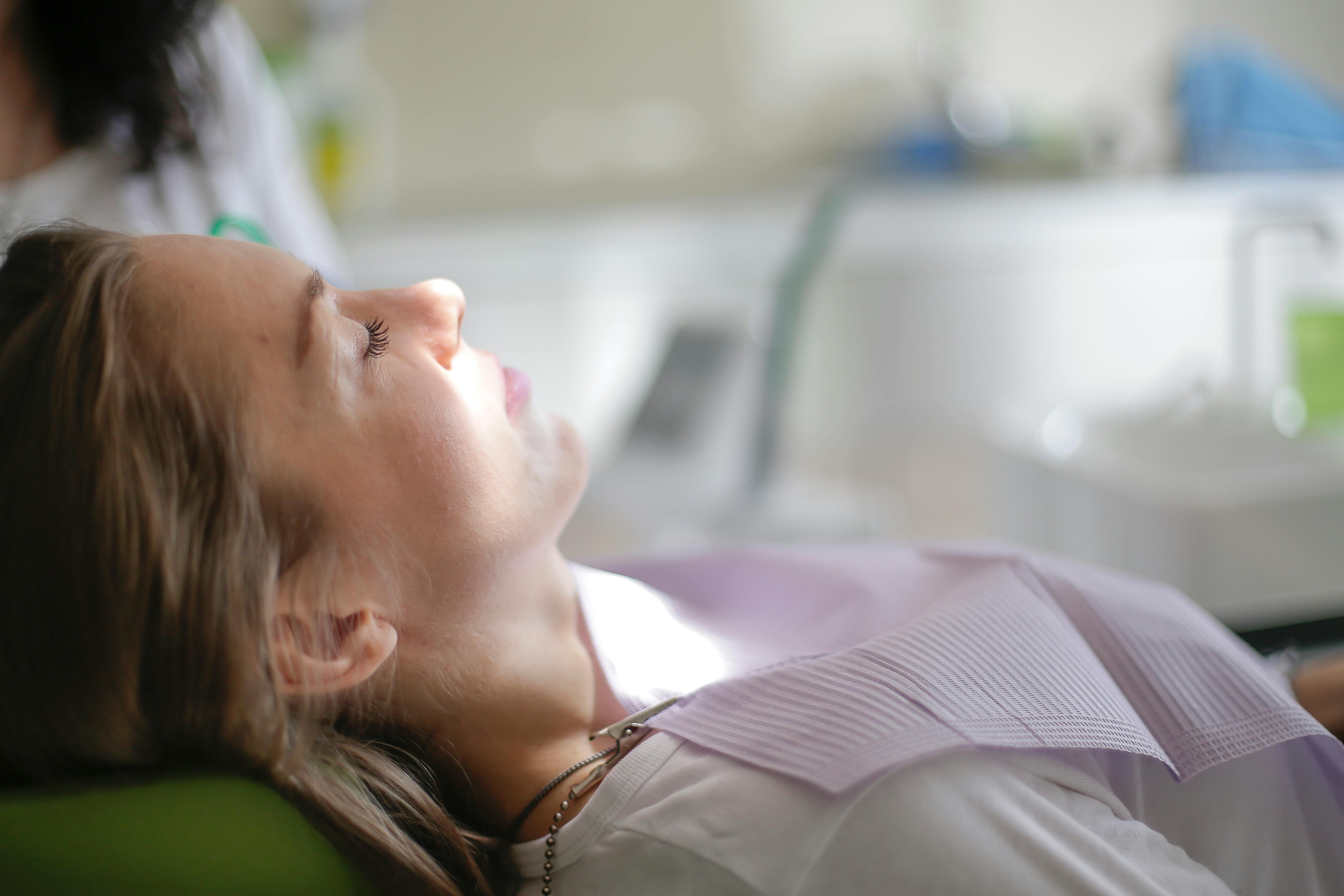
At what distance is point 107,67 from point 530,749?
0.65 meters

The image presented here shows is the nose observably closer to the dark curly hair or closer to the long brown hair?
the long brown hair

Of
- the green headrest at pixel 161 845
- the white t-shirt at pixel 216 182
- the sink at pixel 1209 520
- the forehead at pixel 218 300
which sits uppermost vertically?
the white t-shirt at pixel 216 182

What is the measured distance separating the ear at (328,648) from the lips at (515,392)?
0.14m

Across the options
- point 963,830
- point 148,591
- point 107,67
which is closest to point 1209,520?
point 963,830

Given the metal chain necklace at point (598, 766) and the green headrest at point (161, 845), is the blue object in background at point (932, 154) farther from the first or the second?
the green headrest at point (161, 845)

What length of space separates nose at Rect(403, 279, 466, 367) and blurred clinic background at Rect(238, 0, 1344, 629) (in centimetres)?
102

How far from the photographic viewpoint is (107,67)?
31.4 inches

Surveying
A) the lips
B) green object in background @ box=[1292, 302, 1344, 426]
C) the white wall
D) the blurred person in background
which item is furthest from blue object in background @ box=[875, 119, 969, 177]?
the lips

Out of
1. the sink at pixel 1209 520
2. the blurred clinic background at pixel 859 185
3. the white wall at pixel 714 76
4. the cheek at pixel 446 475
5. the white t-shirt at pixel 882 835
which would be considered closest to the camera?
the white t-shirt at pixel 882 835

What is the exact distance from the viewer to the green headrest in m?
0.41

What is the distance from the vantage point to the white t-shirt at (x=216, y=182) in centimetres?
73

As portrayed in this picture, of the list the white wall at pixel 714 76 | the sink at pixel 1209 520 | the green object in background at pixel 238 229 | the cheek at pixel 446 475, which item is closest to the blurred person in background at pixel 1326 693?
the sink at pixel 1209 520

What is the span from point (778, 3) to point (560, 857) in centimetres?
201

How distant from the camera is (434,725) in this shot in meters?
0.55
